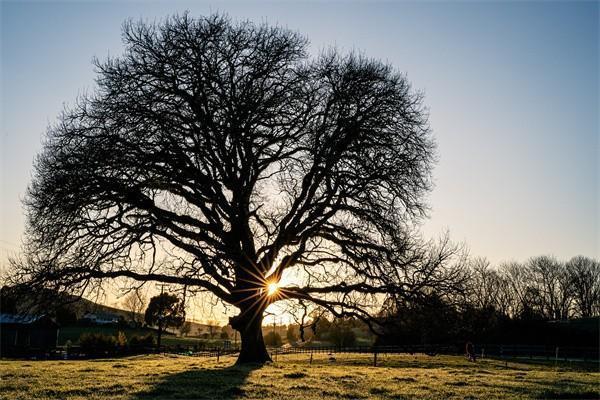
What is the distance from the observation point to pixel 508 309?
92688 millimetres

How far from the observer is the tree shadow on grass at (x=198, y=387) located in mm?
12125

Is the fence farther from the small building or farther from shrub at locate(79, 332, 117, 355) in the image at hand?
the small building

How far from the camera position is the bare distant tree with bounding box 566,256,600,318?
90812mm

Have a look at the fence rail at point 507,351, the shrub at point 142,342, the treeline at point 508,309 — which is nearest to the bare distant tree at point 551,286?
the treeline at point 508,309

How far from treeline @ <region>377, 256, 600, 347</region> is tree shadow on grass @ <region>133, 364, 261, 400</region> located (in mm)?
7005

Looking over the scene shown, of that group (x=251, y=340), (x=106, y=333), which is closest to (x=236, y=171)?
(x=251, y=340)

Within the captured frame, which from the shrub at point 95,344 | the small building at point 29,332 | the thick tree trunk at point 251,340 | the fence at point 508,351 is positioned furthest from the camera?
the small building at point 29,332

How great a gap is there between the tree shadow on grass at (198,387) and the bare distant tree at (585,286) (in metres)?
90.5

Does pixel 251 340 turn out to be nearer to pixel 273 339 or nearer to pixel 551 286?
pixel 273 339

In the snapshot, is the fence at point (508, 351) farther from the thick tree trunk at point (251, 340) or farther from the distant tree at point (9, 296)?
the distant tree at point (9, 296)

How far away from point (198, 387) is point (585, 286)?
94602 mm

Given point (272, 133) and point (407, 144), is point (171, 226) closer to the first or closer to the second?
point (272, 133)

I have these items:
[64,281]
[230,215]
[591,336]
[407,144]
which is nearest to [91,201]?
[64,281]

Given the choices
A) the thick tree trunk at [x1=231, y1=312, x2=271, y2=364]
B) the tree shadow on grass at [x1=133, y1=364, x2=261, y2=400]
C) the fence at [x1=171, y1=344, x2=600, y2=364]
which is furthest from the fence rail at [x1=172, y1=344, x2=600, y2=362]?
the tree shadow on grass at [x1=133, y1=364, x2=261, y2=400]
